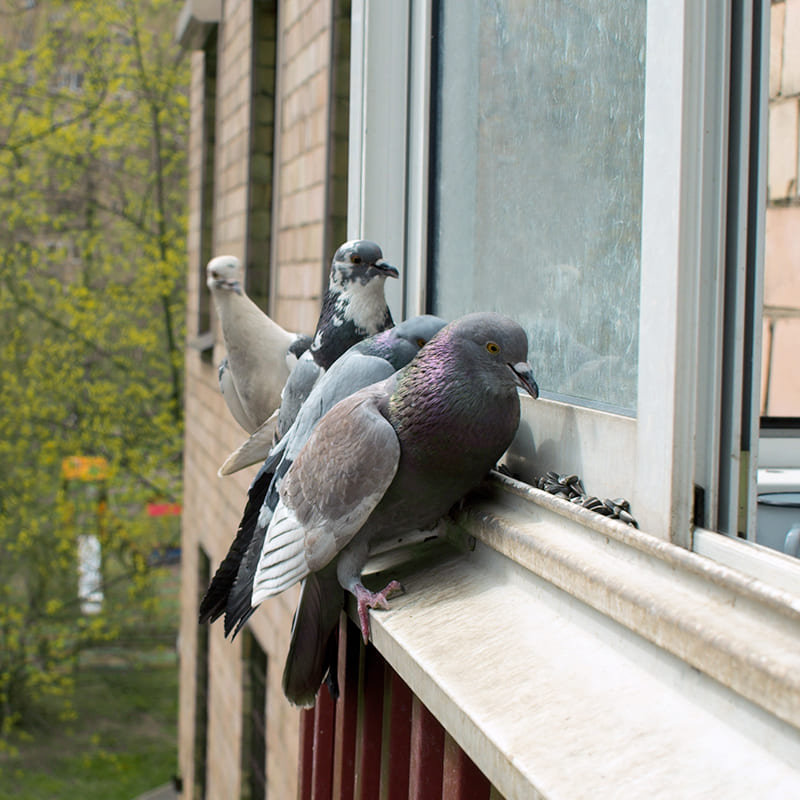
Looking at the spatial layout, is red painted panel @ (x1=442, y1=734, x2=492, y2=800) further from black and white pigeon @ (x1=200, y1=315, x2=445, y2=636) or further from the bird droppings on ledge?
black and white pigeon @ (x1=200, y1=315, x2=445, y2=636)

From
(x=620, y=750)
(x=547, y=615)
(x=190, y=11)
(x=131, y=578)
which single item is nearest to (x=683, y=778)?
(x=620, y=750)

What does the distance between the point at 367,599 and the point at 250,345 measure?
99 centimetres

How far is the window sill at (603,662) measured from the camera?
830 millimetres

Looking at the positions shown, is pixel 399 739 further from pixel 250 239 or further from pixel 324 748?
pixel 250 239

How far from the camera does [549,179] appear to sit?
5.16 feet

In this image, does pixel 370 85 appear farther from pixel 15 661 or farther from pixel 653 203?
pixel 15 661

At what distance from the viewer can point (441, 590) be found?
1.46 meters

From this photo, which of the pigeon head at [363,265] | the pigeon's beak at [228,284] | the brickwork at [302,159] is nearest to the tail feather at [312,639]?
the pigeon head at [363,265]

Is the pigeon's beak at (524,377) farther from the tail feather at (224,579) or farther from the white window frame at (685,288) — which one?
the tail feather at (224,579)

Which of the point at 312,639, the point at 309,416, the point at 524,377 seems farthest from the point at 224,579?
the point at 524,377

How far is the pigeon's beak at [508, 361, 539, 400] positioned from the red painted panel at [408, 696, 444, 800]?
0.47m

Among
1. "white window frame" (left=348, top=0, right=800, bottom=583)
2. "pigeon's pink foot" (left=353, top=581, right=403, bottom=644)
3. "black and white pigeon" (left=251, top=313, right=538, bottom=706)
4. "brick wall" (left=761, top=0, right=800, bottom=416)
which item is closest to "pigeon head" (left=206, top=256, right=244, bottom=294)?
"black and white pigeon" (left=251, top=313, right=538, bottom=706)

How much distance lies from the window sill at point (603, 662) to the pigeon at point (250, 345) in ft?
3.26

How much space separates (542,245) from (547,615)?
0.63m
